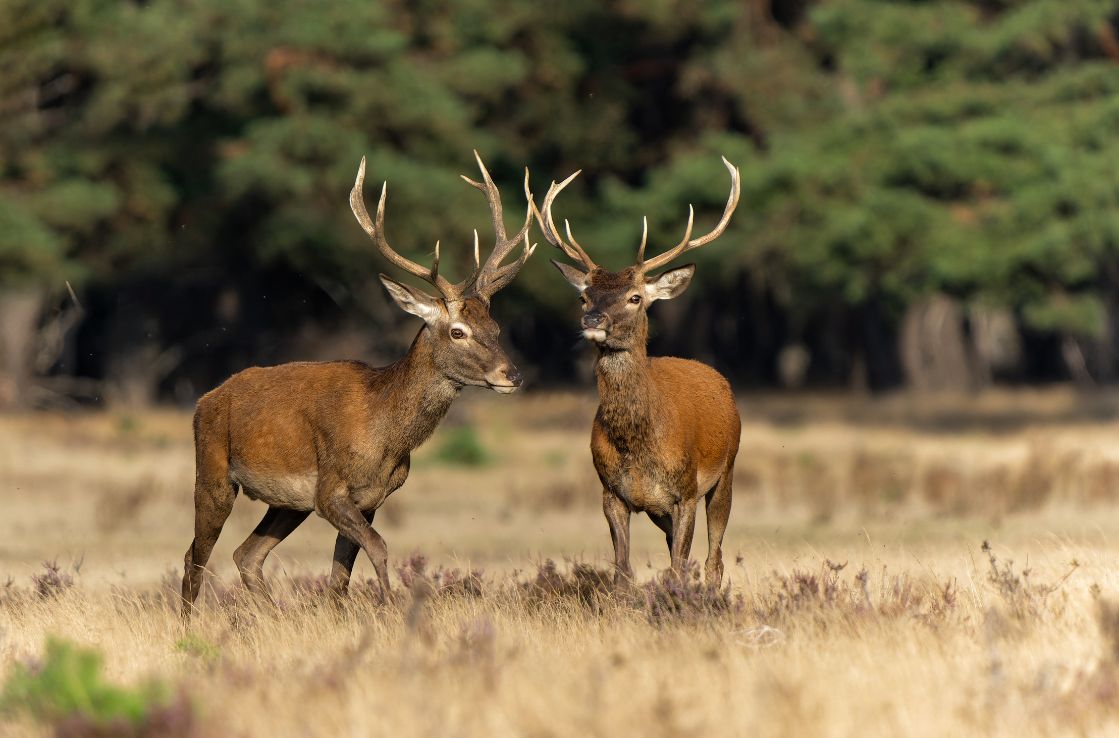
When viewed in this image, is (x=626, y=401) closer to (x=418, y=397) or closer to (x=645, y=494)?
(x=645, y=494)

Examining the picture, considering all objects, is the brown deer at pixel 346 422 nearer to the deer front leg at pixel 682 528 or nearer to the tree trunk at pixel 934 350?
the deer front leg at pixel 682 528

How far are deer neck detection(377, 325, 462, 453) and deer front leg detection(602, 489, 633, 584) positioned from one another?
967mm

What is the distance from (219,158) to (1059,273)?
14.8 meters

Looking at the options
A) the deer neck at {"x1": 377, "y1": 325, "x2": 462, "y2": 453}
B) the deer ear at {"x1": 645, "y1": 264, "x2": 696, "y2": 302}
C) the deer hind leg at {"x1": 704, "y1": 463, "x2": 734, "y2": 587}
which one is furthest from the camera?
the deer hind leg at {"x1": 704, "y1": 463, "x2": 734, "y2": 587}

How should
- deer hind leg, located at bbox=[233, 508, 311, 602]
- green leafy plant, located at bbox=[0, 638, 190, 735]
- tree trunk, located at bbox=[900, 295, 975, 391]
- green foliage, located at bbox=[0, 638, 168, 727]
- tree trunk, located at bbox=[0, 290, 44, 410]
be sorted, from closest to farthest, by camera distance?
green leafy plant, located at bbox=[0, 638, 190, 735], green foliage, located at bbox=[0, 638, 168, 727], deer hind leg, located at bbox=[233, 508, 311, 602], tree trunk, located at bbox=[0, 290, 44, 410], tree trunk, located at bbox=[900, 295, 975, 391]

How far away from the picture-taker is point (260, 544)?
10703 millimetres

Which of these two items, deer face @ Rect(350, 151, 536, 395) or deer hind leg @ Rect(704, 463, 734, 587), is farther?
deer hind leg @ Rect(704, 463, 734, 587)

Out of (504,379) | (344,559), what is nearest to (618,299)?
(504,379)

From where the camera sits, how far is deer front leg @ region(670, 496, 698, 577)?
32.5ft

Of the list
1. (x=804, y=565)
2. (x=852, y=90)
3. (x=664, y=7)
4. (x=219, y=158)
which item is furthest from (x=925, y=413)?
(x=804, y=565)

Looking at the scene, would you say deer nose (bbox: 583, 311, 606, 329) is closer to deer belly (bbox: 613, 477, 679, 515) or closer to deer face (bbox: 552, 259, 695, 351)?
deer face (bbox: 552, 259, 695, 351)

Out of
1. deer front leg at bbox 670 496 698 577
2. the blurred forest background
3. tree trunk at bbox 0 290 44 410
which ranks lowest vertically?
tree trunk at bbox 0 290 44 410

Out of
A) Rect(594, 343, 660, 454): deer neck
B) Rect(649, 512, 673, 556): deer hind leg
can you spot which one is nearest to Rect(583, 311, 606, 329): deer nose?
Rect(594, 343, 660, 454): deer neck

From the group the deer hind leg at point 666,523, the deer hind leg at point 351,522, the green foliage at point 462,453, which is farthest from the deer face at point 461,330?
the green foliage at point 462,453
